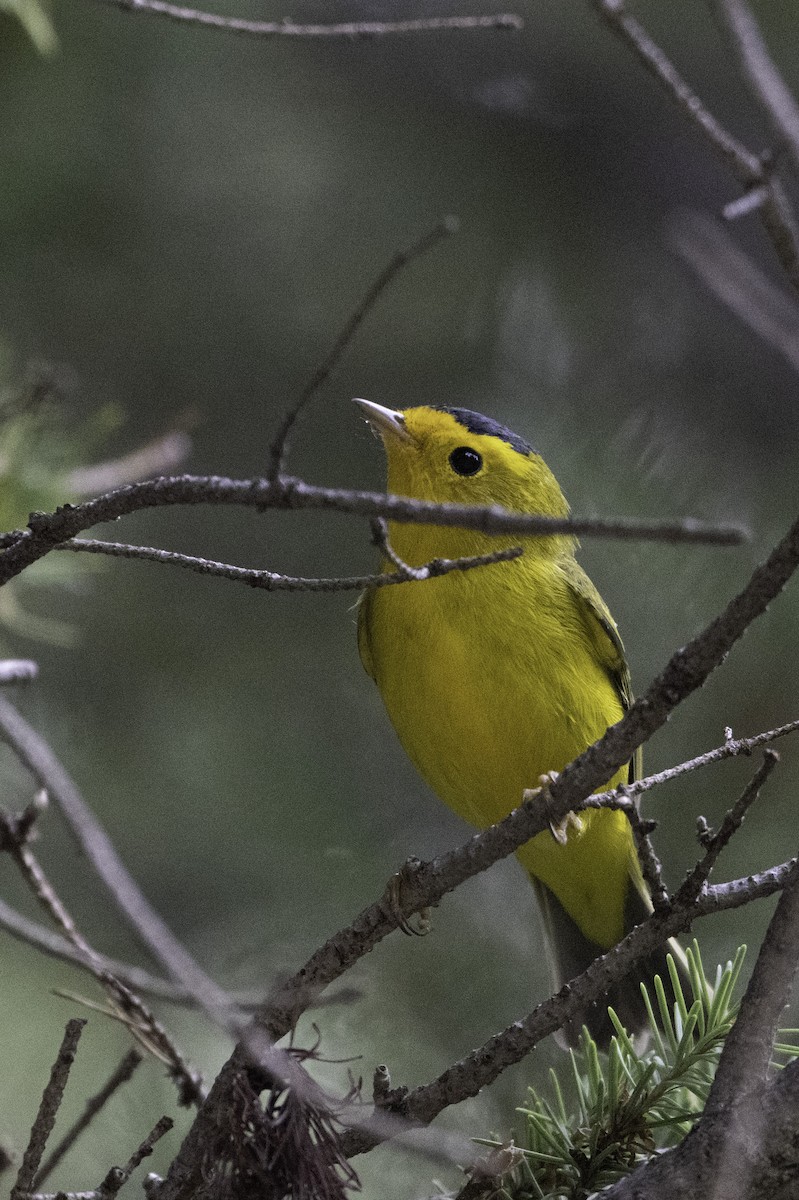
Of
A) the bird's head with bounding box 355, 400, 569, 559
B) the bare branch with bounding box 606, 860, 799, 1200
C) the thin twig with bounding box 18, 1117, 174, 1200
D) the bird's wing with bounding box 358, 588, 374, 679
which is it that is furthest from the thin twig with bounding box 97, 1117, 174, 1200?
the bird's head with bounding box 355, 400, 569, 559

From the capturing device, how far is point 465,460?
11.7 feet

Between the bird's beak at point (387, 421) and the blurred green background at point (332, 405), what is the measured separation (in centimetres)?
45

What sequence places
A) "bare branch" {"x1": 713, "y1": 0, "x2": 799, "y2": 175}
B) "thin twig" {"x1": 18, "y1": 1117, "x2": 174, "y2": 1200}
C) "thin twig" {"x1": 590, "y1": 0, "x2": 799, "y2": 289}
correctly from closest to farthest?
"bare branch" {"x1": 713, "y1": 0, "x2": 799, "y2": 175}
"thin twig" {"x1": 590, "y1": 0, "x2": 799, "y2": 289}
"thin twig" {"x1": 18, "y1": 1117, "x2": 174, "y2": 1200}

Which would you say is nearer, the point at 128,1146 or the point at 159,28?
the point at 128,1146

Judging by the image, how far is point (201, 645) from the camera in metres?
4.79

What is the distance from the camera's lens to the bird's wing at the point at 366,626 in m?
3.39

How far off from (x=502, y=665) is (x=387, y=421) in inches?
30.5

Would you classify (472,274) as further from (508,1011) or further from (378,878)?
(508,1011)

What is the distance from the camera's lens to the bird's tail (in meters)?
3.37

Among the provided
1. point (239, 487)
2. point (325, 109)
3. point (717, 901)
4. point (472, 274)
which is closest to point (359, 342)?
point (472, 274)

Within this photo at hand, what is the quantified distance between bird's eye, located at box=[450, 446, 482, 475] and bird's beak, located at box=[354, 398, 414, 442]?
0.12m

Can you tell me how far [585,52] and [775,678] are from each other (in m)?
2.89

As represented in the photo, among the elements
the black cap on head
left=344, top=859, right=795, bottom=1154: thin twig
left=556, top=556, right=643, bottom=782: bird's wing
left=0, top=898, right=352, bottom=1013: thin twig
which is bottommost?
left=344, top=859, right=795, bottom=1154: thin twig

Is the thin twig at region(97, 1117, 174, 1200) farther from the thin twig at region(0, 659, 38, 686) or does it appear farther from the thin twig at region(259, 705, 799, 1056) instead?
the thin twig at region(0, 659, 38, 686)
